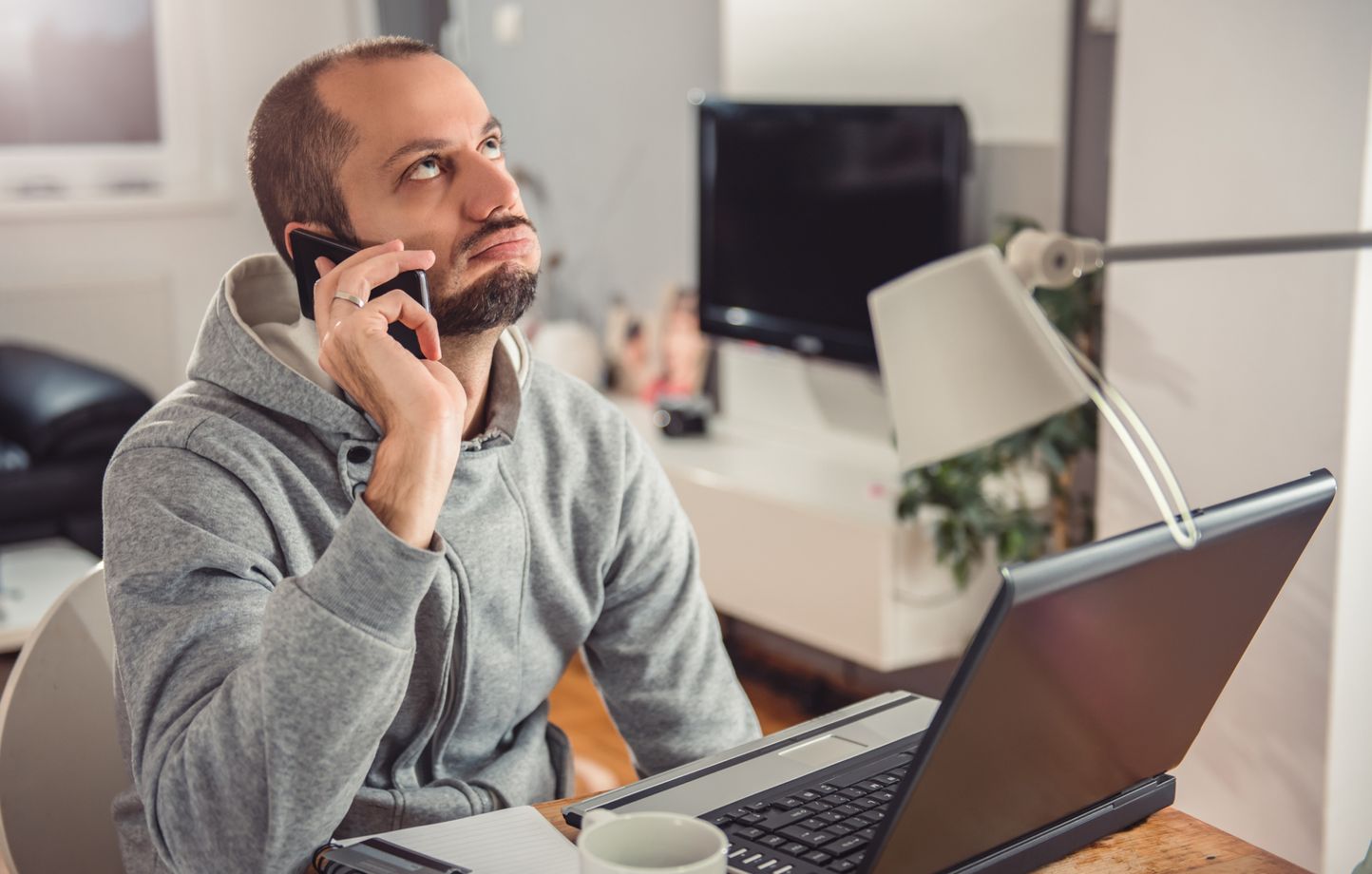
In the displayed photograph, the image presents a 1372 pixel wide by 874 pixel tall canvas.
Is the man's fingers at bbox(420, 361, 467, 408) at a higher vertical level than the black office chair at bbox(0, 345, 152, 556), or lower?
higher

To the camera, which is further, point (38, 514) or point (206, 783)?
point (38, 514)

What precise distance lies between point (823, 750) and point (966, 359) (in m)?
0.40

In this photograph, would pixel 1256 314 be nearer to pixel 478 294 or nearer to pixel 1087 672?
pixel 478 294

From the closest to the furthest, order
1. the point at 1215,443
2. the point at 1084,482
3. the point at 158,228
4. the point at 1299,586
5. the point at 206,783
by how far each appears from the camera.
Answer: the point at 206,783, the point at 1299,586, the point at 1215,443, the point at 1084,482, the point at 158,228

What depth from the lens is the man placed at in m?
0.95

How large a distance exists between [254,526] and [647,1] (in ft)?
10.1

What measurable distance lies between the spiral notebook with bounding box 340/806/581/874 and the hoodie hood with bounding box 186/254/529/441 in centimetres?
36

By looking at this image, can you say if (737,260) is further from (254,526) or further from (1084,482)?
(254,526)

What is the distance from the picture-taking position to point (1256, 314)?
1.99 metres

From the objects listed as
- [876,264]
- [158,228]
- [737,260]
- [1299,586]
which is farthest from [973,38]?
[158,228]

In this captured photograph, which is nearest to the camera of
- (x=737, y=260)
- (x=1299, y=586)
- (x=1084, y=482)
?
(x=1299, y=586)

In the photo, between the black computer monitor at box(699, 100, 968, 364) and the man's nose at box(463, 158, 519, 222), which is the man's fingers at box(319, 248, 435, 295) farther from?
the black computer monitor at box(699, 100, 968, 364)

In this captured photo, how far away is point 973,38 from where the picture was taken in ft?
9.32

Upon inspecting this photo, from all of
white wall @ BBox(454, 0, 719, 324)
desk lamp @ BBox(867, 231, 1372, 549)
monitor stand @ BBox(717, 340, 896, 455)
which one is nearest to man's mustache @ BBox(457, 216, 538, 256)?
desk lamp @ BBox(867, 231, 1372, 549)
